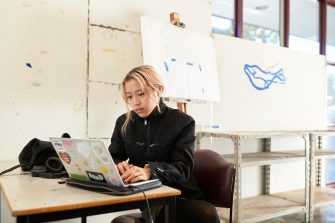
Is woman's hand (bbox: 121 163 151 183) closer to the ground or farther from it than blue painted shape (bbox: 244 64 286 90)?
closer to the ground

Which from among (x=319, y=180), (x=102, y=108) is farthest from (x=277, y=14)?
(x=102, y=108)

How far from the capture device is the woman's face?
1.48m

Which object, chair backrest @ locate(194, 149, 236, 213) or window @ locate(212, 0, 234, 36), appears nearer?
chair backrest @ locate(194, 149, 236, 213)

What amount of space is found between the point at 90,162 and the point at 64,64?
130cm

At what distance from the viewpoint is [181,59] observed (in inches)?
97.3

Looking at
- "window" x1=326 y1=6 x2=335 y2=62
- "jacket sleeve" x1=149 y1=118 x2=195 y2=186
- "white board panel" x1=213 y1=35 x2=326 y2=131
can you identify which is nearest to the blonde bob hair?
"jacket sleeve" x1=149 y1=118 x2=195 y2=186

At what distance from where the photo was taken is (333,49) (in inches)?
168

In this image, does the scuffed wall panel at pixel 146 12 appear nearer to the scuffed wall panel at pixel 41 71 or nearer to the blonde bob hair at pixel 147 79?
the scuffed wall panel at pixel 41 71

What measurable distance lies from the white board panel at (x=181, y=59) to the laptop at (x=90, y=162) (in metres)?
1.21

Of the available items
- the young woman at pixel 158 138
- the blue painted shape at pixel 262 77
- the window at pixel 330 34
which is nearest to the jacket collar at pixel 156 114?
the young woman at pixel 158 138

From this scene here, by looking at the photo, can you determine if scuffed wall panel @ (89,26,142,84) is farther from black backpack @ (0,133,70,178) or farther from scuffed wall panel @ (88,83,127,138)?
black backpack @ (0,133,70,178)

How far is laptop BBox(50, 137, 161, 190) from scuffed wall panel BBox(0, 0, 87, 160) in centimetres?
103

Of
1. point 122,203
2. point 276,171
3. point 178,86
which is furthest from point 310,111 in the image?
point 122,203

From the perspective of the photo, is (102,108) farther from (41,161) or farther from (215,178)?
(215,178)
